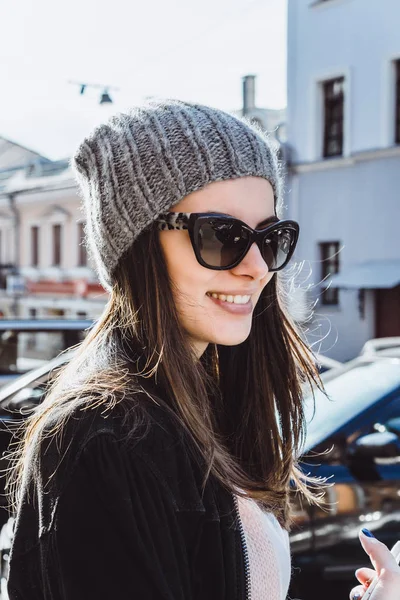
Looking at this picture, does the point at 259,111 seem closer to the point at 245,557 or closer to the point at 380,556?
the point at 380,556

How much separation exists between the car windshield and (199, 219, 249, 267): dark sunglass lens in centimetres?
176

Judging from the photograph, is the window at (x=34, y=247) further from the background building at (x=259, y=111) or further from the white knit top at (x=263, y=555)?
the white knit top at (x=263, y=555)

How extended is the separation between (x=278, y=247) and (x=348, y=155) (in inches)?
653

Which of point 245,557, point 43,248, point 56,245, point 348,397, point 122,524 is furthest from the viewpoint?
point 43,248

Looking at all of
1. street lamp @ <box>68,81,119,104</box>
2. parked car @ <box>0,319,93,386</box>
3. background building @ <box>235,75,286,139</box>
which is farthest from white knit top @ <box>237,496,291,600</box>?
background building @ <box>235,75,286,139</box>

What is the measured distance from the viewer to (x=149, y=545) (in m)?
1.00

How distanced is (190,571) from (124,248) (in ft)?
1.86

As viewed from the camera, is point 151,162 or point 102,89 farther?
point 102,89

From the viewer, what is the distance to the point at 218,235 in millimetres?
1300

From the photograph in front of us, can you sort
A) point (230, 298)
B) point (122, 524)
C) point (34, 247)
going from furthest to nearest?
point (34, 247) < point (230, 298) < point (122, 524)

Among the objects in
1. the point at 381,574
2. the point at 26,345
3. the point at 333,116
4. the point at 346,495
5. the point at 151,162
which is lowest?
the point at 346,495

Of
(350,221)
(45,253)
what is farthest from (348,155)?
(45,253)

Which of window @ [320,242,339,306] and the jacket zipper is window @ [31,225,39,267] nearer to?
window @ [320,242,339,306]

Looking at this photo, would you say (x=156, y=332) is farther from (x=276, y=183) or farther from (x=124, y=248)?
(x=276, y=183)
